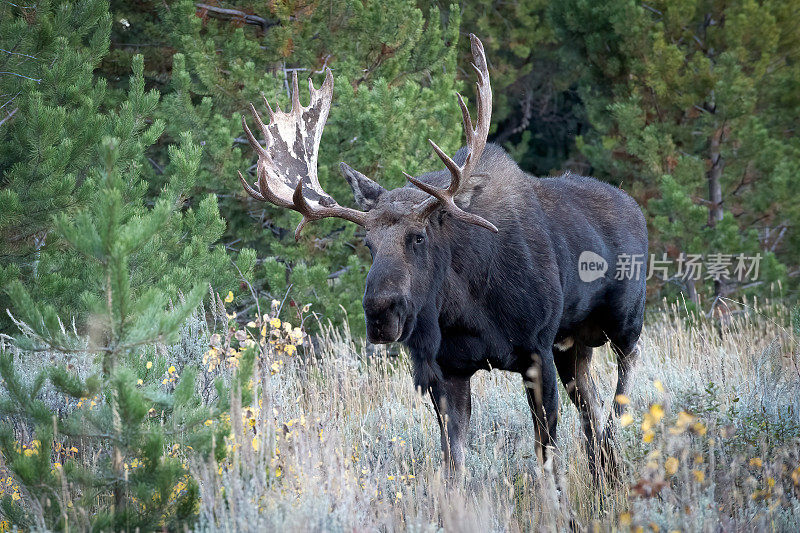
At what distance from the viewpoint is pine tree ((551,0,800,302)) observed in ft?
34.1

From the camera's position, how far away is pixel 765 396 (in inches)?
201

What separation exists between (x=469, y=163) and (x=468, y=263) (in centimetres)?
59

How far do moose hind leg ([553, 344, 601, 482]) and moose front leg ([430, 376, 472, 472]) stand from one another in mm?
869

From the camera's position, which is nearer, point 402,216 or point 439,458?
point 402,216

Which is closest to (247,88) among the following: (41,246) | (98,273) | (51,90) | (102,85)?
(102,85)

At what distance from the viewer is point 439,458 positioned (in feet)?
17.5

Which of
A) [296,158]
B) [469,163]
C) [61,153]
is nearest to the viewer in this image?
[469,163]

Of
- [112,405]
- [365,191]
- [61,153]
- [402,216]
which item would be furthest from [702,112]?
[112,405]

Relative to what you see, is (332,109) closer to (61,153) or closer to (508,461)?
(61,153)

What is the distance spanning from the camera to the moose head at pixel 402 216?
14.1 feet

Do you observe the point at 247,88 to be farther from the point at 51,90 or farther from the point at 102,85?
the point at 51,90

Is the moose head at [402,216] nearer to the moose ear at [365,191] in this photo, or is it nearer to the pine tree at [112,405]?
the moose ear at [365,191]

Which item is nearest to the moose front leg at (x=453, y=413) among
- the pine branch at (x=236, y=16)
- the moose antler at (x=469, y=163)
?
the moose antler at (x=469, y=163)

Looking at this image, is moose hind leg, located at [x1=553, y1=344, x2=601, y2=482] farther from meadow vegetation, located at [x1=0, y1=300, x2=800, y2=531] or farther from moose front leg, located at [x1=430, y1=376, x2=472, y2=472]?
moose front leg, located at [x1=430, y1=376, x2=472, y2=472]
